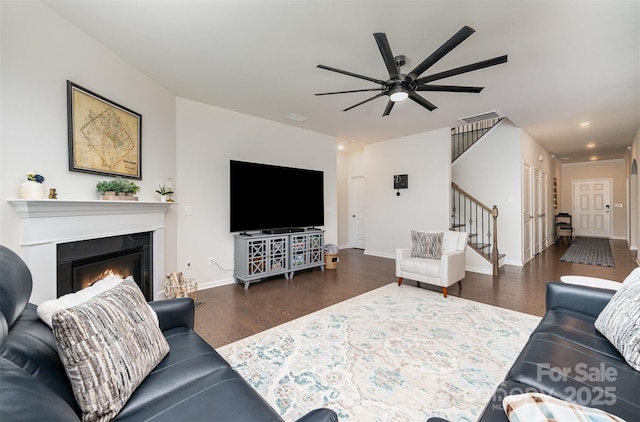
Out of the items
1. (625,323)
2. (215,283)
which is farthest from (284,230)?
(625,323)

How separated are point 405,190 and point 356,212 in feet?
6.53

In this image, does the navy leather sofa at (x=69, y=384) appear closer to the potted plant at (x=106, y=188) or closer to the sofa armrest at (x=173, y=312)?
the sofa armrest at (x=173, y=312)

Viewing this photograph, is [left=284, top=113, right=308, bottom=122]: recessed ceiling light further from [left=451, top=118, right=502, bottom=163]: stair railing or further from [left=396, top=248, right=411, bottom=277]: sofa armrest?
[left=451, top=118, right=502, bottom=163]: stair railing

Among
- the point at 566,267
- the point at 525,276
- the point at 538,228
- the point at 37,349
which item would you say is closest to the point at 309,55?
the point at 37,349

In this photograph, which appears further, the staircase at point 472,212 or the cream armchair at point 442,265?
the staircase at point 472,212

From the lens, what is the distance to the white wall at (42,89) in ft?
5.97

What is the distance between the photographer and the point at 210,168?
156 inches

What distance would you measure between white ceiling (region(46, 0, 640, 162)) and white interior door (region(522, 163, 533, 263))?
158cm

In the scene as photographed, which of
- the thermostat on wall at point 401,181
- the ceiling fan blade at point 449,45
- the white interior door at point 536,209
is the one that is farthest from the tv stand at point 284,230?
the white interior door at point 536,209

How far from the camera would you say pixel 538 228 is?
6.51 m

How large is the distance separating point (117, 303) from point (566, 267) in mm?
6660

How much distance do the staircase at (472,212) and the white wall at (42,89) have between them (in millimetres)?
5697

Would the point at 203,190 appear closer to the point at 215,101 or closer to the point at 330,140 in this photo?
the point at 215,101

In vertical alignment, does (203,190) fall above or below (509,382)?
above
